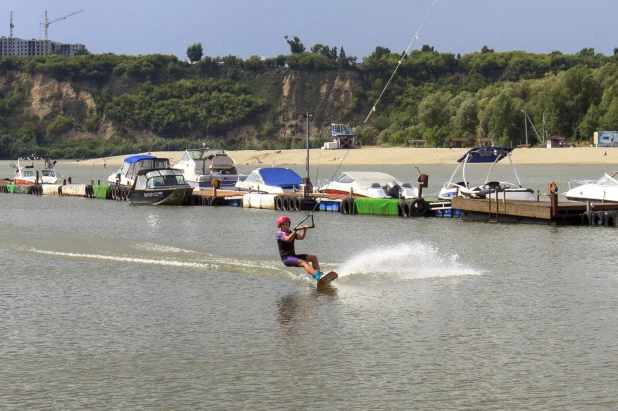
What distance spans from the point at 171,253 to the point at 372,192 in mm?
16728

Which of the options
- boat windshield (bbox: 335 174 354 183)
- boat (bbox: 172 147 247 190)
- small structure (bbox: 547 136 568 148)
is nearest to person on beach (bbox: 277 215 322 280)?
boat windshield (bbox: 335 174 354 183)

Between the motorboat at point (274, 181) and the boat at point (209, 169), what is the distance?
A: 21.2 feet

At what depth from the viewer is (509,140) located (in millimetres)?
134875

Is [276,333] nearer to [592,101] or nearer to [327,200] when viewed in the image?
[327,200]

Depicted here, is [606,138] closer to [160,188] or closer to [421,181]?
[160,188]

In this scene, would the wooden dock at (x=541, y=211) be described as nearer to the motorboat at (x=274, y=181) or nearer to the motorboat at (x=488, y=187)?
the motorboat at (x=488, y=187)

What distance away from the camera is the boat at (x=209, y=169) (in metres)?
63.6

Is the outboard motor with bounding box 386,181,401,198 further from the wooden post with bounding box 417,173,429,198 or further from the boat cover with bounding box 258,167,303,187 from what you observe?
the boat cover with bounding box 258,167,303,187

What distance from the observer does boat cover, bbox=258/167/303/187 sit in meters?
54.8

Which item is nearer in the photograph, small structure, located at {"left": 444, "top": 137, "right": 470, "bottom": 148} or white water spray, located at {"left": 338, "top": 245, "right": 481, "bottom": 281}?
white water spray, located at {"left": 338, "top": 245, "right": 481, "bottom": 281}

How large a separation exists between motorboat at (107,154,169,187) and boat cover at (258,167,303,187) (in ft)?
29.3

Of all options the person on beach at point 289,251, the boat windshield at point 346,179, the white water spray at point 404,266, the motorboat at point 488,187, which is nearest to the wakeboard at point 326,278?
the person on beach at point 289,251

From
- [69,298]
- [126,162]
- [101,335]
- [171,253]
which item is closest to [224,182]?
[126,162]

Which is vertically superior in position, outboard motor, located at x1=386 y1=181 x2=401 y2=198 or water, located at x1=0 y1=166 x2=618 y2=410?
outboard motor, located at x1=386 y1=181 x2=401 y2=198
